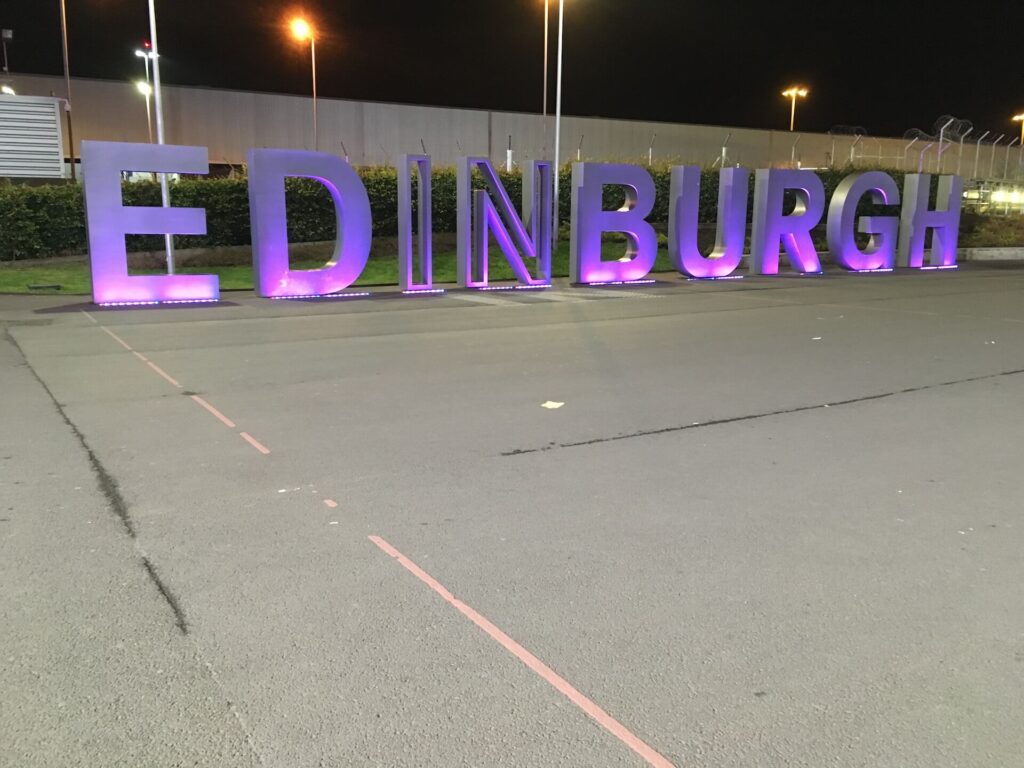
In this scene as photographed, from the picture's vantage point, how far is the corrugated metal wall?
39.8 meters

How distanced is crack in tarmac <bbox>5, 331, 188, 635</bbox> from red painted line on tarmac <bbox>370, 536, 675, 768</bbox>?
3.44 feet

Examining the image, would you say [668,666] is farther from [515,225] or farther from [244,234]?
[244,234]

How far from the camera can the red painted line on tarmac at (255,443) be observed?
5938 millimetres

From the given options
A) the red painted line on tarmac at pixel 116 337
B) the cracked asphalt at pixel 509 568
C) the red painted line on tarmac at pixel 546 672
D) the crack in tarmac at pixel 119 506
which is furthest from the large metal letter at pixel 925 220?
the red painted line on tarmac at pixel 546 672

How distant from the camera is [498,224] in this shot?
→ 59.9 ft

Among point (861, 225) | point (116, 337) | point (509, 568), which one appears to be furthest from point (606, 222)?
point (509, 568)

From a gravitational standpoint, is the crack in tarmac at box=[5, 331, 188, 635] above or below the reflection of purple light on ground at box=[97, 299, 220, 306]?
below

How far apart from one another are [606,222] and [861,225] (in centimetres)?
934

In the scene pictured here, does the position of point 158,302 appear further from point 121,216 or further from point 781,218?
point 781,218

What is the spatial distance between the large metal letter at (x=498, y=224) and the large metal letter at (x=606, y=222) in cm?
71

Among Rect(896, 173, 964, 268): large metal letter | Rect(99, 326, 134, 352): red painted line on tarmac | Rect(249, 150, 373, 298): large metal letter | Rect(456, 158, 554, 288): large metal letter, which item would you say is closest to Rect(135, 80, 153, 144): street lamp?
Rect(456, 158, 554, 288): large metal letter

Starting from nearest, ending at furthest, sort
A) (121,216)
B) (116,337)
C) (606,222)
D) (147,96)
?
(116,337) < (121,216) < (606,222) < (147,96)

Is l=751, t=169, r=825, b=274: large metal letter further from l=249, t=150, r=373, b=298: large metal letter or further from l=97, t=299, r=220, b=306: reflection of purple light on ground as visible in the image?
l=97, t=299, r=220, b=306: reflection of purple light on ground

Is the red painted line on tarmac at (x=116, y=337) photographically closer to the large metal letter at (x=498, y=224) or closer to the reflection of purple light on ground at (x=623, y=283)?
the large metal letter at (x=498, y=224)
